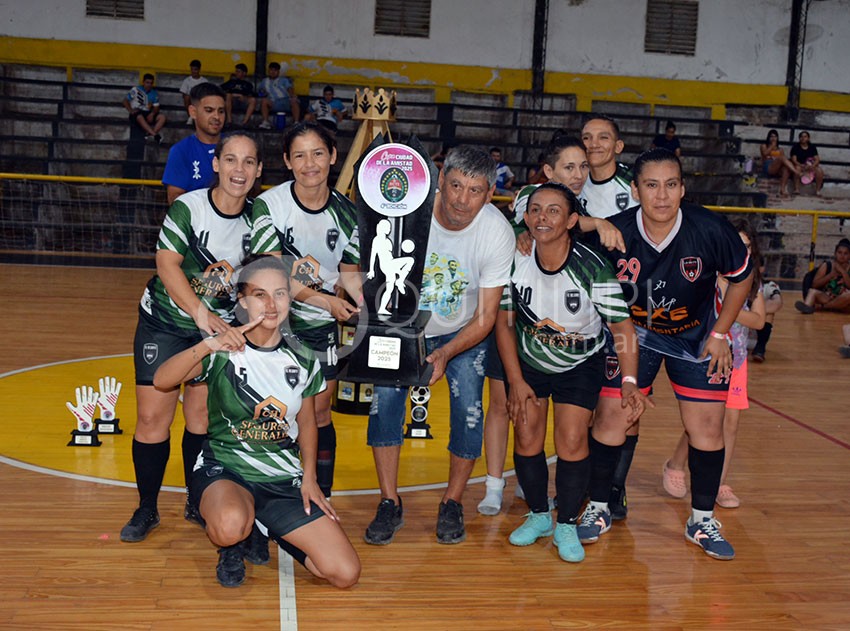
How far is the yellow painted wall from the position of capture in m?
15.8

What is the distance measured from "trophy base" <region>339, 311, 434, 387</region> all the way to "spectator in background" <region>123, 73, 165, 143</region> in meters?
10.9

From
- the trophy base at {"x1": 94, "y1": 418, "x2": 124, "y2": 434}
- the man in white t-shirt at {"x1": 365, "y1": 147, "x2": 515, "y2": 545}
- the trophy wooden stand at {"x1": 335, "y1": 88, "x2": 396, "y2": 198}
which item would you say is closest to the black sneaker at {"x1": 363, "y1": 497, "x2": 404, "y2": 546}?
the man in white t-shirt at {"x1": 365, "y1": 147, "x2": 515, "y2": 545}

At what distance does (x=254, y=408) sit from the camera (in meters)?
3.62

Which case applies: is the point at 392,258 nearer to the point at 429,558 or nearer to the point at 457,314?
the point at 457,314

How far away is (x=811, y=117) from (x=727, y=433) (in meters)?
13.9

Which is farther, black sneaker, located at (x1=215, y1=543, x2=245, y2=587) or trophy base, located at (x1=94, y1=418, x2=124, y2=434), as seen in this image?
trophy base, located at (x1=94, y1=418, x2=124, y2=434)

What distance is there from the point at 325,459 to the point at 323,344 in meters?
0.54

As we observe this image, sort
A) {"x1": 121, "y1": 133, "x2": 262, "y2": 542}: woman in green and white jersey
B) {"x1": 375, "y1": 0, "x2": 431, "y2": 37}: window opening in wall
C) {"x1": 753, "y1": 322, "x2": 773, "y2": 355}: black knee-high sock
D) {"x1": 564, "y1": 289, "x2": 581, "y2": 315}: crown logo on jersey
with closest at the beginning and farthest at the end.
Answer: {"x1": 121, "y1": 133, "x2": 262, "y2": 542}: woman in green and white jersey < {"x1": 564, "y1": 289, "x2": 581, "y2": 315}: crown logo on jersey < {"x1": 753, "y1": 322, "x2": 773, "y2": 355}: black knee-high sock < {"x1": 375, "y1": 0, "x2": 431, "y2": 37}: window opening in wall

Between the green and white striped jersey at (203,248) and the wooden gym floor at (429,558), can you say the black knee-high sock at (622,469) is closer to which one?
the wooden gym floor at (429,558)

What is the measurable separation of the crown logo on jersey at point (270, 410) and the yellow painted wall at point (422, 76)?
508 inches

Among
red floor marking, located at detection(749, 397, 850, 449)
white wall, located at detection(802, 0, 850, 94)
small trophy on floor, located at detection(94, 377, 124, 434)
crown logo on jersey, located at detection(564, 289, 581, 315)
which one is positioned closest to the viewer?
crown logo on jersey, located at detection(564, 289, 581, 315)

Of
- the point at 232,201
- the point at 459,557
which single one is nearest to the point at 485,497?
the point at 459,557

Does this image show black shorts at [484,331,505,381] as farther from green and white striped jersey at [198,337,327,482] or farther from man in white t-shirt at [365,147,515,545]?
green and white striped jersey at [198,337,327,482]

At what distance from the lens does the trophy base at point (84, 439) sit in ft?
16.5
